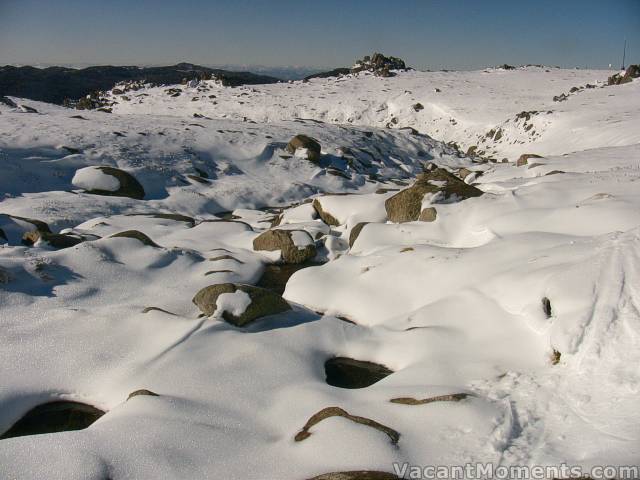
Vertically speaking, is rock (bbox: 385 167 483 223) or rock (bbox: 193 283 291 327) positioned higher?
rock (bbox: 385 167 483 223)

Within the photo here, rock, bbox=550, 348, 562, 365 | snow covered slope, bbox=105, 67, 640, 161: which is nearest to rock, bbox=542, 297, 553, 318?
rock, bbox=550, 348, 562, 365

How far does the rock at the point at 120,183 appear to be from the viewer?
61.7ft

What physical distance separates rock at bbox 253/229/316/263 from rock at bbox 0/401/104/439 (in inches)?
272

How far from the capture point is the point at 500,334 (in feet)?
22.2

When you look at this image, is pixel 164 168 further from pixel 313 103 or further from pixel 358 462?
pixel 313 103

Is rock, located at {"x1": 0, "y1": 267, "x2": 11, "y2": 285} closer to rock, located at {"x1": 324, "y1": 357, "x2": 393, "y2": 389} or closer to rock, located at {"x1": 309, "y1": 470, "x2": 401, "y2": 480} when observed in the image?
rock, located at {"x1": 324, "y1": 357, "x2": 393, "y2": 389}

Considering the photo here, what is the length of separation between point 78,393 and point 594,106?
1451 inches

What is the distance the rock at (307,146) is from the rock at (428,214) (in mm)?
15449

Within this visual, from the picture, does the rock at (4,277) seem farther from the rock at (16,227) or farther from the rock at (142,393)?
the rock at (142,393)

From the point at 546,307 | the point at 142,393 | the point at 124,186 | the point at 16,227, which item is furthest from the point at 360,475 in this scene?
the point at 124,186

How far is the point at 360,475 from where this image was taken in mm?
4230

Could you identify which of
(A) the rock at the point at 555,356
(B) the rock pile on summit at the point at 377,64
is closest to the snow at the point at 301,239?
(A) the rock at the point at 555,356

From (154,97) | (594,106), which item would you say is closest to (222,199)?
(594,106)

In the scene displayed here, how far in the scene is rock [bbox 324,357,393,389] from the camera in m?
6.93
